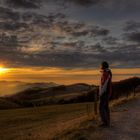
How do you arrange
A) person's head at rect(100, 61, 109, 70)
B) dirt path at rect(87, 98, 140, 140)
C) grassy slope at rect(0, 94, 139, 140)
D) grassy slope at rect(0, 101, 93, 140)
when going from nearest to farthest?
dirt path at rect(87, 98, 140, 140), person's head at rect(100, 61, 109, 70), grassy slope at rect(0, 94, 139, 140), grassy slope at rect(0, 101, 93, 140)

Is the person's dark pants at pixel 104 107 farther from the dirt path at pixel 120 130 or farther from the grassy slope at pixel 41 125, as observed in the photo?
the grassy slope at pixel 41 125

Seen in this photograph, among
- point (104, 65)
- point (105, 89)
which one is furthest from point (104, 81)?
point (104, 65)

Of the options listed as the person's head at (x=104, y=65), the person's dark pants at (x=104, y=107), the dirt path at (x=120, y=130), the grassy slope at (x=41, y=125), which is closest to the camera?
the dirt path at (x=120, y=130)

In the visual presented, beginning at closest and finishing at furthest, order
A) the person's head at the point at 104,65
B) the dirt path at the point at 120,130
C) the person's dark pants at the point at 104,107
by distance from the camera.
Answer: the dirt path at the point at 120,130 → the person's head at the point at 104,65 → the person's dark pants at the point at 104,107

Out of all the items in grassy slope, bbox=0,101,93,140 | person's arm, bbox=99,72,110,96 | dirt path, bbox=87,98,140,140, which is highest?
person's arm, bbox=99,72,110,96

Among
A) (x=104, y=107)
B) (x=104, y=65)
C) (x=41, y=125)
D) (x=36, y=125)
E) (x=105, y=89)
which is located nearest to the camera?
(x=104, y=65)

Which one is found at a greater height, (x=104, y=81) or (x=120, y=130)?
(x=104, y=81)

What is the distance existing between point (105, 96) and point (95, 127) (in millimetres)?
1445

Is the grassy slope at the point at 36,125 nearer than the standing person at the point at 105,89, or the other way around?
the standing person at the point at 105,89

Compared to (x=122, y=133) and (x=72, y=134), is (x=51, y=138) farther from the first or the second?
(x=122, y=133)

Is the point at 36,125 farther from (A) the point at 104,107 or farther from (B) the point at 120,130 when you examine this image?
(B) the point at 120,130

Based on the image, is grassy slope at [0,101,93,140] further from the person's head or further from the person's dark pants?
the person's head

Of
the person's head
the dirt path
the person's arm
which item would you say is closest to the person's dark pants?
the person's arm

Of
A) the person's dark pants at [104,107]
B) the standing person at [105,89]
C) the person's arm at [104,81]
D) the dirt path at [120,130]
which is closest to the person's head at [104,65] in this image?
the standing person at [105,89]
